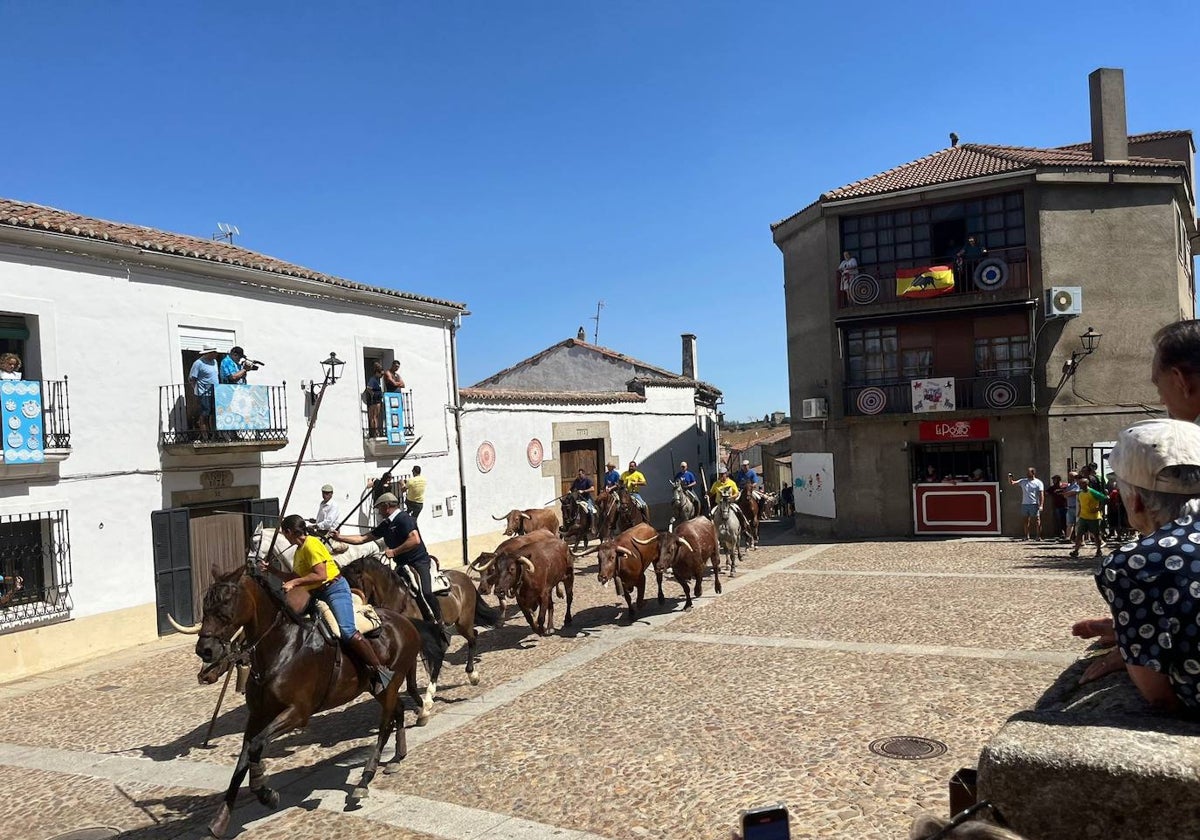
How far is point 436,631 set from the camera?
888 centimetres

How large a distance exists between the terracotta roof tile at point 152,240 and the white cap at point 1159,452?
1420 cm

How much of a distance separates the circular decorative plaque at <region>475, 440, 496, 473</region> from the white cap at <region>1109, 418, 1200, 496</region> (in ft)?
65.3

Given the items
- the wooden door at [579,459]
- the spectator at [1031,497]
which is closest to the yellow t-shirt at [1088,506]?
the spectator at [1031,497]

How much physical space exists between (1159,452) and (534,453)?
71.7 ft

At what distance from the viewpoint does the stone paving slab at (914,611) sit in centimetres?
1081

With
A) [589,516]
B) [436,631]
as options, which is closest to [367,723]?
[436,631]

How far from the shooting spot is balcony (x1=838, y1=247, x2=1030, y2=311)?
72.4 feet

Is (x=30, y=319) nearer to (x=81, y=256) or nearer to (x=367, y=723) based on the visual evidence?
(x=81, y=256)

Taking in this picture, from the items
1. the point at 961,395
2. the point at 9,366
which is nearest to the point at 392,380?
the point at 9,366

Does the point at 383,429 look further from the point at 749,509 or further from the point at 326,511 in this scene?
the point at 749,509

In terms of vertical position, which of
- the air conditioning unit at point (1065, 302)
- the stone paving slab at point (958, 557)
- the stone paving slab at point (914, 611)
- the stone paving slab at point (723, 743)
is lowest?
the stone paving slab at point (958, 557)

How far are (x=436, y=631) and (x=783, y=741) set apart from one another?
3.79 m

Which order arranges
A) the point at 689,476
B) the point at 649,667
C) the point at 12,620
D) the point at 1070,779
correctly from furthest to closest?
the point at 689,476 < the point at 12,620 < the point at 649,667 < the point at 1070,779

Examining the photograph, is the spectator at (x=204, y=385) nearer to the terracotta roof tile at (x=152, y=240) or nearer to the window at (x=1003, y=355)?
the terracotta roof tile at (x=152, y=240)
